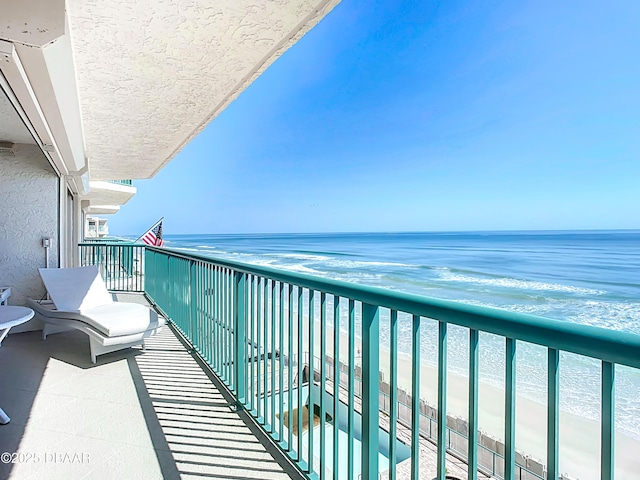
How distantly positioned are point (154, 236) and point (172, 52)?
9.21 metres

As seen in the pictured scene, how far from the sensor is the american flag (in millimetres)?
9898

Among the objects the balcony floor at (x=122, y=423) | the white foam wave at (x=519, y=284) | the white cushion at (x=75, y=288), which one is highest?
the white cushion at (x=75, y=288)

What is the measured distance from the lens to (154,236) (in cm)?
1037

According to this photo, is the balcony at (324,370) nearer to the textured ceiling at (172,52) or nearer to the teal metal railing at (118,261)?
the textured ceiling at (172,52)

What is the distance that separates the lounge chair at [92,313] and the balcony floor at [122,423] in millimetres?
229

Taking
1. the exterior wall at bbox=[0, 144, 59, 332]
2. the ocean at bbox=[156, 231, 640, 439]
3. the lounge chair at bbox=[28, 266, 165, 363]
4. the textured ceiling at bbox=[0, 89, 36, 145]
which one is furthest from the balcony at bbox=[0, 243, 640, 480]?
the textured ceiling at bbox=[0, 89, 36, 145]

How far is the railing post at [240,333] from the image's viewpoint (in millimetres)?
2338

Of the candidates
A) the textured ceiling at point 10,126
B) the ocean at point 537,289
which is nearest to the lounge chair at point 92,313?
the textured ceiling at point 10,126

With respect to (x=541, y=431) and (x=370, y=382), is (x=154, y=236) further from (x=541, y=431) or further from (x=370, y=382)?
(x=370, y=382)

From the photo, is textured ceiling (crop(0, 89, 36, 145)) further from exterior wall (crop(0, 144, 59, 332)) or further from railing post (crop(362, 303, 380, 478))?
railing post (crop(362, 303, 380, 478))

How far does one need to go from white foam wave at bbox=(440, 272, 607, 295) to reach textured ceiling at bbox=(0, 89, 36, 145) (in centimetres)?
1507

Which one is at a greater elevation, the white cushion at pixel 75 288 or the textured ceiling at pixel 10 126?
the textured ceiling at pixel 10 126

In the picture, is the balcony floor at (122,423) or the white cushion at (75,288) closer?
the balcony floor at (122,423)

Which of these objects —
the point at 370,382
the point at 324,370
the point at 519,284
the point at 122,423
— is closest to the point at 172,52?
the point at 324,370
